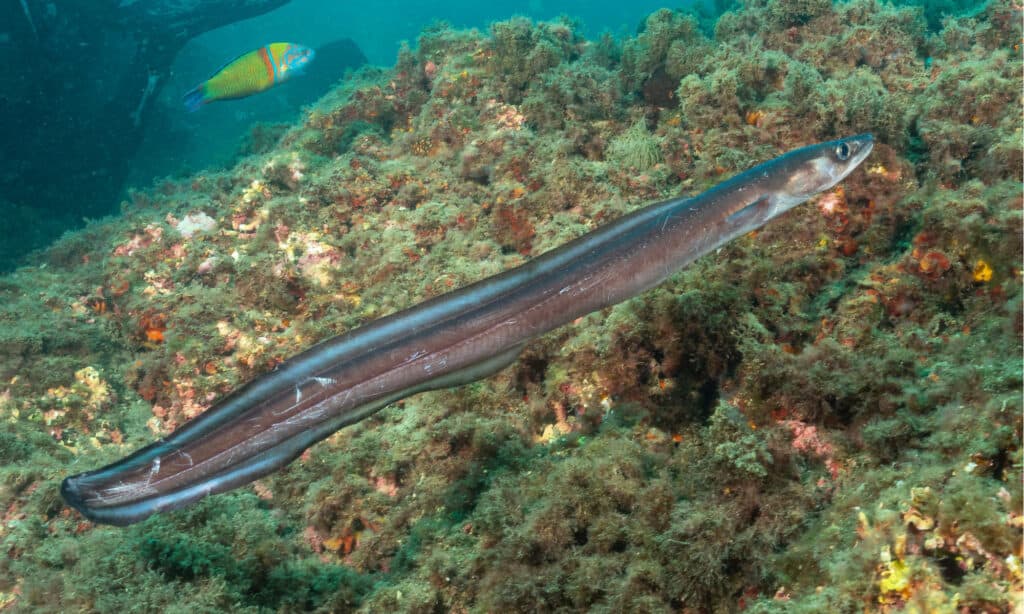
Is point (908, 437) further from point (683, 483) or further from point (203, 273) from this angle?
point (203, 273)

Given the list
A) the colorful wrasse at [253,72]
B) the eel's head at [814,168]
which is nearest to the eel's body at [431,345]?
the eel's head at [814,168]

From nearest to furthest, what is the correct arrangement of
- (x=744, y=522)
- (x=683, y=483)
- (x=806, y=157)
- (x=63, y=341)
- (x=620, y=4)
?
(x=744, y=522), (x=683, y=483), (x=806, y=157), (x=63, y=341), (x=620, y=4)

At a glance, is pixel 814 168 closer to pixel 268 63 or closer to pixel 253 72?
pixel 268 63

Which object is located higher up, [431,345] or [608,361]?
[431,345]

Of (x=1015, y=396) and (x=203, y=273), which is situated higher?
(x=203, y=273)

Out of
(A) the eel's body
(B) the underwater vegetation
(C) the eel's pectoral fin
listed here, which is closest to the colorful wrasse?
(B) the underwater vegetation

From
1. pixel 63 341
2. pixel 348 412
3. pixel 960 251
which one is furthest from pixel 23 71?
pixel 960 251

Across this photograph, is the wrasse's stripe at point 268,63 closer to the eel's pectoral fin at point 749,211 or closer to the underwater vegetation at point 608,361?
the underwater vegetation at point 608,361

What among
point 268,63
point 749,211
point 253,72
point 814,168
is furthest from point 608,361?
point 253,72
